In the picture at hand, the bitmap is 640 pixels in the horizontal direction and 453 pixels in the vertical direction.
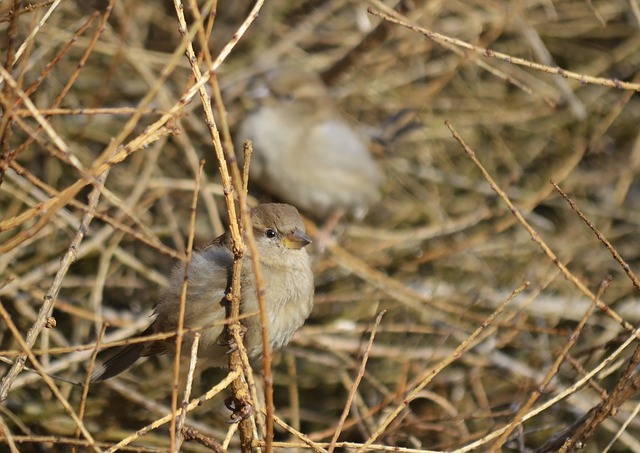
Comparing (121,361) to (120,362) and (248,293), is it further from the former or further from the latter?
(248,293)

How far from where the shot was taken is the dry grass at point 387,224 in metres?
3.93

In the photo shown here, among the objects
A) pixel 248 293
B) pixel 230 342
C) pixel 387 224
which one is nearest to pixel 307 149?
pixel 387 224

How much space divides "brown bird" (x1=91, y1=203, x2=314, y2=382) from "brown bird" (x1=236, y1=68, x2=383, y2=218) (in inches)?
98.5

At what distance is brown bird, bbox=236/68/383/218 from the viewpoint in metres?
5.65

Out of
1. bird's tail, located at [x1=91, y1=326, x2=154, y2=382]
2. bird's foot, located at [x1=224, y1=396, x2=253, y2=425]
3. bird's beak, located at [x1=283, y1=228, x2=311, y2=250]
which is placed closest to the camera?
bird's foot, located at [x1=224, y1=396, x2=253, y2=425]

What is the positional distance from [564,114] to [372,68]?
135 centimetres

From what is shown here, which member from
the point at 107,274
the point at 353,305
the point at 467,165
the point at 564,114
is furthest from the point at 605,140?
the point at 107,274

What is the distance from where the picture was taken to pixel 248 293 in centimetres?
276

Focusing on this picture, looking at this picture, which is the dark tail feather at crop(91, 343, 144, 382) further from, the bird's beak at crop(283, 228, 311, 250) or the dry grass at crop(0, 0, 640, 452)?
the bird's beak at crop(283, 228, 311, 250)

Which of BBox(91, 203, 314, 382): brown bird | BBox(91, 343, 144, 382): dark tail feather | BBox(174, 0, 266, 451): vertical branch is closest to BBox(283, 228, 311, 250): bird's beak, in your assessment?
BBox(91, 203, 314, 382): brown bird

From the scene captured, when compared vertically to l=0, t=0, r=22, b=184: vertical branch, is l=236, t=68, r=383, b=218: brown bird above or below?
below

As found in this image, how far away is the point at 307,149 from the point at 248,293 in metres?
3.07

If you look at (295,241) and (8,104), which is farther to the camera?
(295,241)

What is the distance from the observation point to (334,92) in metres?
6.03
